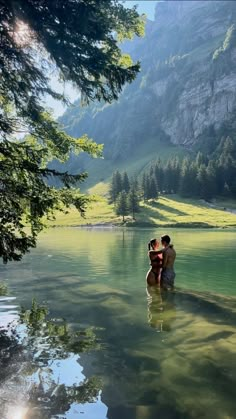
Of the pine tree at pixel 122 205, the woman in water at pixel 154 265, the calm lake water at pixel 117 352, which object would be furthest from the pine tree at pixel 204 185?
the woman in water at pixel 154 265

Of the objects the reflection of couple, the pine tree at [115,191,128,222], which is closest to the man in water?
the reflection of couple

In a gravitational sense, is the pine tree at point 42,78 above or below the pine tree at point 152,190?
below

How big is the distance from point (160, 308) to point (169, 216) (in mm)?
123673

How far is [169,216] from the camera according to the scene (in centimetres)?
14162

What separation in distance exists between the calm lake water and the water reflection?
0.04 metres

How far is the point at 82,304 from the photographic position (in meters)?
20.3

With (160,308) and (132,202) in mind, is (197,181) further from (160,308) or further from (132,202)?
(160,308)

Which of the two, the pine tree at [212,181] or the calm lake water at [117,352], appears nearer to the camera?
the calm lake water at [117,352]

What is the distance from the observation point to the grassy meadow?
416 feet

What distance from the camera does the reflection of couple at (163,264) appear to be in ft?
75.7

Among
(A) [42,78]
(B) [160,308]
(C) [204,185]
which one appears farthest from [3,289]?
(C) [204,185]

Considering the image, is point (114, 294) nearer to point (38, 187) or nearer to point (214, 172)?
point (38, 187)

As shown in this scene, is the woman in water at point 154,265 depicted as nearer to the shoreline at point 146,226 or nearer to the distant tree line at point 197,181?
the shoreline at point 146,226

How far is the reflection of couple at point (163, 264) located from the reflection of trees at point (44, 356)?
7.99 metres
